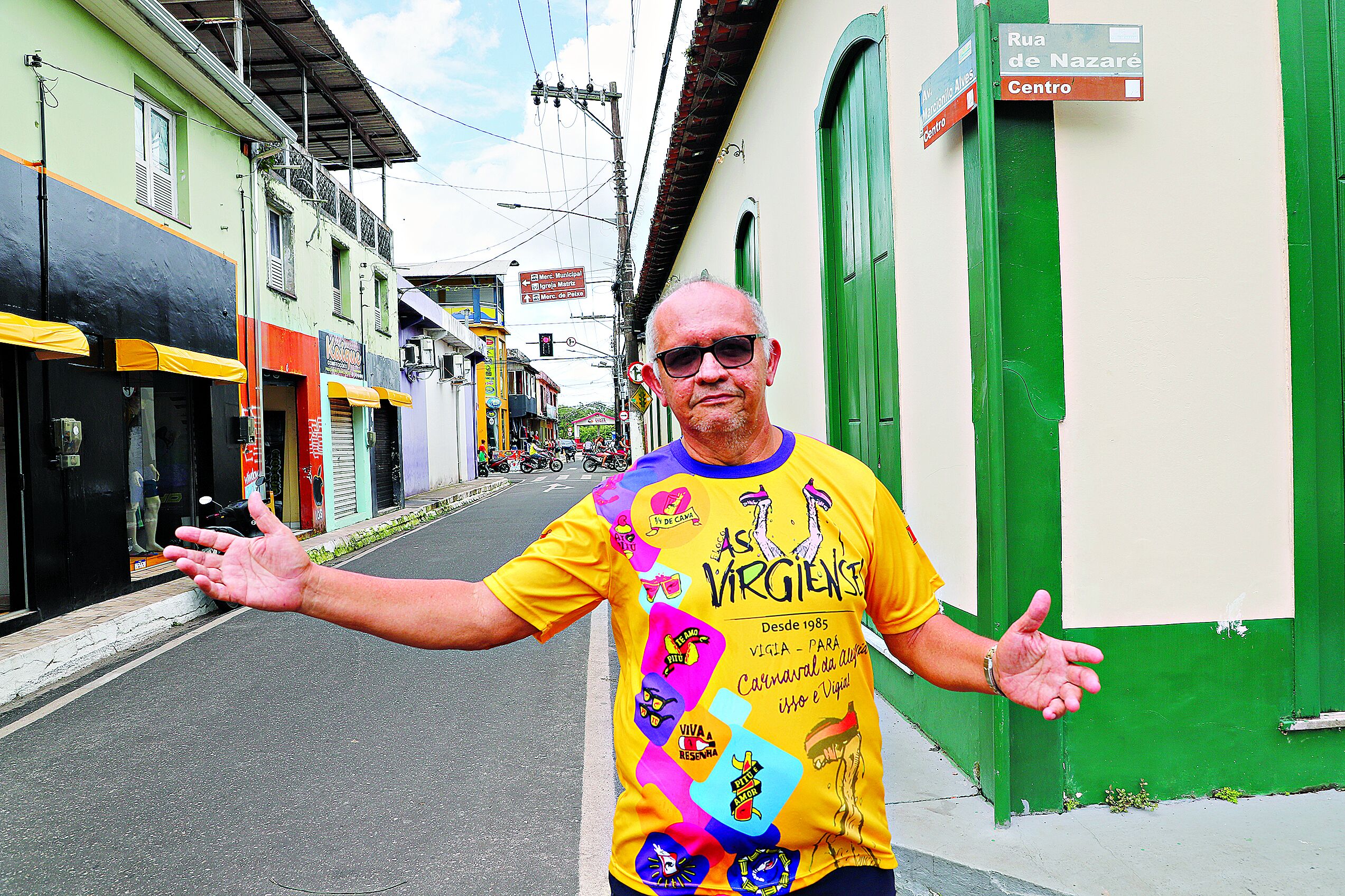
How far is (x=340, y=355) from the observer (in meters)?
17.1

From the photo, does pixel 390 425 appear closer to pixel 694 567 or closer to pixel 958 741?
pixel 958 741

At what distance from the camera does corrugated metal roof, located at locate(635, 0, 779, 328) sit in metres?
7.09

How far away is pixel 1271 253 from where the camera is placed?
3266 mm

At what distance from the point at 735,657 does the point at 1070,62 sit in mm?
2826

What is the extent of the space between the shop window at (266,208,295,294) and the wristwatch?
1434 centimetres

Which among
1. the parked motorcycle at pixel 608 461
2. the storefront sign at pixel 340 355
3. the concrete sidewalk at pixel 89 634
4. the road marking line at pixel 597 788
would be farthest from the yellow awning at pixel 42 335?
the parked motorcycle at pixel 608 461

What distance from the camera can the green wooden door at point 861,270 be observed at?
462cm

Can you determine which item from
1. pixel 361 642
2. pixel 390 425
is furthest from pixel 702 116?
pixel 390 425

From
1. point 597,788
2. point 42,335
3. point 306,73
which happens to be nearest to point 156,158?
point 42,335

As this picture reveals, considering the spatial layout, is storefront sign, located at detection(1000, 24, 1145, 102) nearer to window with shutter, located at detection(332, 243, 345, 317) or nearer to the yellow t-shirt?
the yellow t-shirt

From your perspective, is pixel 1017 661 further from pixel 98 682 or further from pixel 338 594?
pixel 98 682

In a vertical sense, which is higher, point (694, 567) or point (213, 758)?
point (694, 567)

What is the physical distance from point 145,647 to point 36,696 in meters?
1.49

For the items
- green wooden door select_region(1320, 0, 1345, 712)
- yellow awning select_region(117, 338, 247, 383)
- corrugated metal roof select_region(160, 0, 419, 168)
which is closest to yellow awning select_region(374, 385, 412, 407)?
corrugated metal roof select_region(160, 0, 419, 168)
